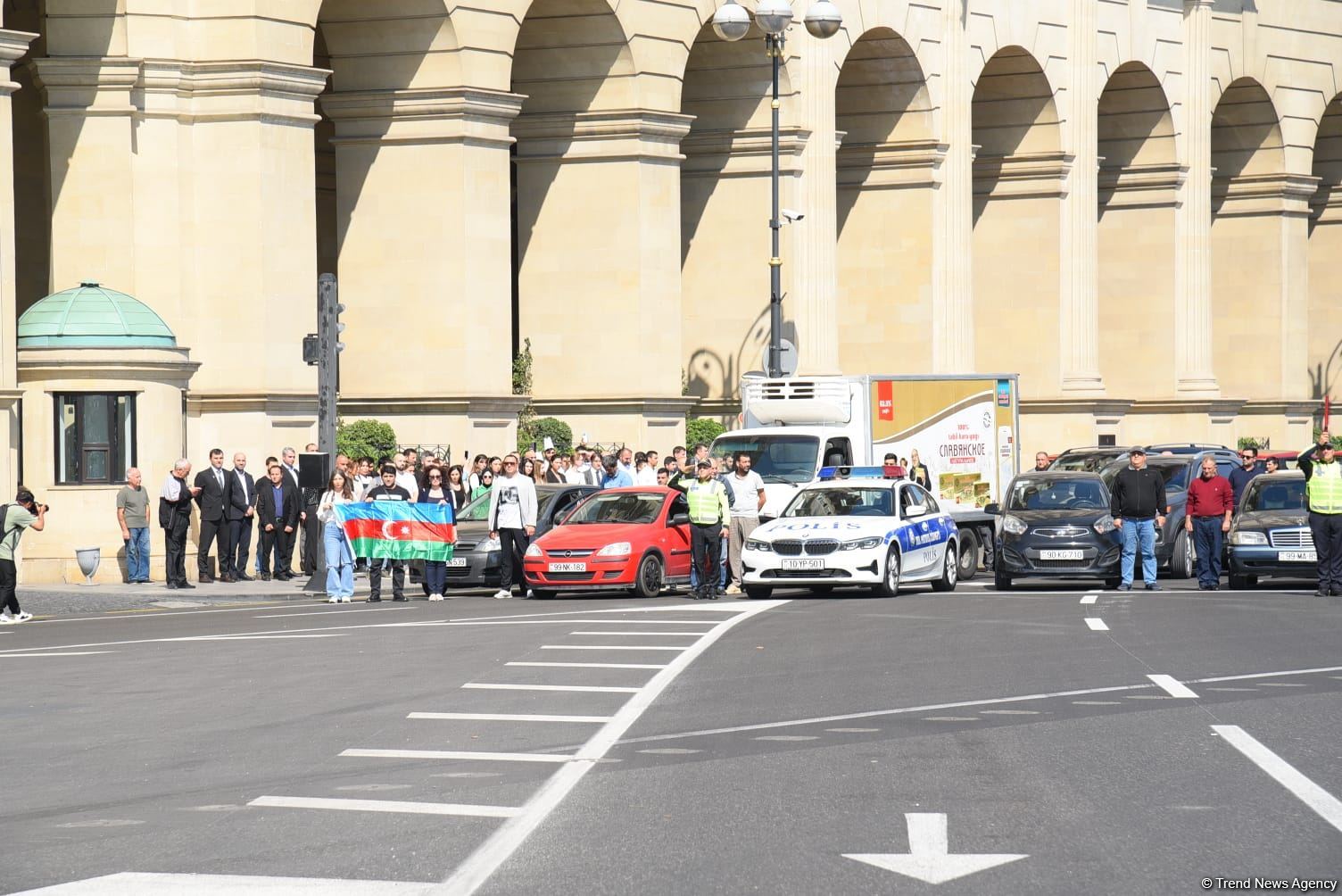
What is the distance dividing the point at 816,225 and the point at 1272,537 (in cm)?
1988

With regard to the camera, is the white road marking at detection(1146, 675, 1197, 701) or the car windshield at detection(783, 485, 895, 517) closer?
the white road marking at detection(1146, 675, 1197, 701)

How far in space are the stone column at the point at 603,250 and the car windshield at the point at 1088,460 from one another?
8.36 meters

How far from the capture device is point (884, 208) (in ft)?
165

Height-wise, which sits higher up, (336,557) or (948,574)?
(336,557)

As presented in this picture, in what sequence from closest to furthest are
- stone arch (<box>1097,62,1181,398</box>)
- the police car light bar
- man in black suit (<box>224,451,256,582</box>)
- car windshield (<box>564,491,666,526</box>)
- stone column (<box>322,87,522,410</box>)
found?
car windshield (<box>564,491,666,526</box>) < man in black suit (<box>224,451,256,582</box>) < the police car light bar < stone column (<box>322,87,522,410</box>) < stone arch (<box>1097,62,1181,398</box>)

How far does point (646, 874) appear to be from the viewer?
28.1 feet

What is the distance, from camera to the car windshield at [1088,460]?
117ft

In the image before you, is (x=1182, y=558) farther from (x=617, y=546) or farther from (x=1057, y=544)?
(x=617, y=546)

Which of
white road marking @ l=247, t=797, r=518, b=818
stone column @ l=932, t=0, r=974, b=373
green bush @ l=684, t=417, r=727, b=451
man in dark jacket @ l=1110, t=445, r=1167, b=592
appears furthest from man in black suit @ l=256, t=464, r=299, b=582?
stone column @ l=932, t=0, r=974, b=373

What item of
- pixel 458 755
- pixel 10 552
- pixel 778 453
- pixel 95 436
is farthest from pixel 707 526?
pixel 458 755

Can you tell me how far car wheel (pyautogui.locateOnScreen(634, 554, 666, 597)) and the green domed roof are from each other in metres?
7.64

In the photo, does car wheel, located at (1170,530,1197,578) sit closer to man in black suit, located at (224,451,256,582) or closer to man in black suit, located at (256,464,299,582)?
man in black suit, located at (256,464,299,582)

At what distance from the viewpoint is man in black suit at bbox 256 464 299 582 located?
29.8m

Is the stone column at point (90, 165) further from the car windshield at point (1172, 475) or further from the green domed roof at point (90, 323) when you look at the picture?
the car windshield at point (1172, 475)
